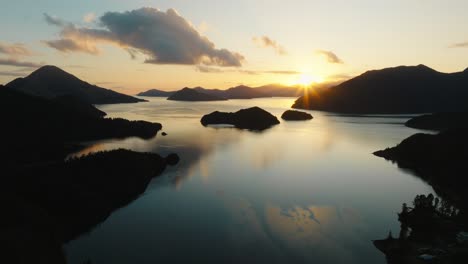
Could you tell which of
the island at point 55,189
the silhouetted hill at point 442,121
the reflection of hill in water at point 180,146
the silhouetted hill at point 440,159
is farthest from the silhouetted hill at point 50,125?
the silhouetted hill at point 442,121

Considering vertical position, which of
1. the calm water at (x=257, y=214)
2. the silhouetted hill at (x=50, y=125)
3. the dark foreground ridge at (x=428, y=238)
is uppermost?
the silhouetted hill at (x=50, y=125)

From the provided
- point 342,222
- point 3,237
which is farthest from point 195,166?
point 3,237

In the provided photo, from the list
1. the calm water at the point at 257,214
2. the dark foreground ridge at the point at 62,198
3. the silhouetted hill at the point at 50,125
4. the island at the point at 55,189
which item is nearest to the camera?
the dark foreground ridge at the point at 62,198

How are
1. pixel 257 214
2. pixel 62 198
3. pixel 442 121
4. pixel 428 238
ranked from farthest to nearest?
pixel 442 121, pixel 257 214, pixel 62 198, pixel 428 238

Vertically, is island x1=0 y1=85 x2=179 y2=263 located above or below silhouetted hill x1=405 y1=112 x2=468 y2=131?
below

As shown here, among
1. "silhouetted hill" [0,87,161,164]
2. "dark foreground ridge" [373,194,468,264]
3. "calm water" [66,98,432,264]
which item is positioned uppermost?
"silhouetted hill" [0,87,161,164]

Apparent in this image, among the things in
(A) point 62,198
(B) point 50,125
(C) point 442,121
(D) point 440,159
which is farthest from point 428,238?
(C) point 442,121

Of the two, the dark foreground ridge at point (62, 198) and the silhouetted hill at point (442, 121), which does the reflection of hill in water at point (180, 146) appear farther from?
the silhouetted hill at point (442, 121)

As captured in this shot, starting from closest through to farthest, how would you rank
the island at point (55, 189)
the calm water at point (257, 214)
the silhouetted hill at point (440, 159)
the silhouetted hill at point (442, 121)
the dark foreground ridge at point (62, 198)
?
the dark foreground ridge at point (62, 198), the island at point (55, 189), the calm water at point (257, 214), the silhouetted hill at point (440, 159), the silhouetted hill at point (442, 121)

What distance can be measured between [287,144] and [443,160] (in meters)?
61.4

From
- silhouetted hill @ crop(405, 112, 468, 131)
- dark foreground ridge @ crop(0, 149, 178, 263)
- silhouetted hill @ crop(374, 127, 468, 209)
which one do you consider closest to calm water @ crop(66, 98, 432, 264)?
dark foreground ridge @ crop(0, 149, 178, 263)

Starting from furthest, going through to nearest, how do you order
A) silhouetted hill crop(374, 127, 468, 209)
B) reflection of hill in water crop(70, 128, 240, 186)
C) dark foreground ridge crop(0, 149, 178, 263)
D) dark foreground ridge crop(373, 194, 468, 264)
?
1. reflection of hill in water crop(70, 128, 240, 186)
2. silhouetted hill crop(374, 127, 468, 209)
3. dark foreground ridge crop(373, 194, 468, 264)
4. dark foreground ridge crop(0, 149, 178, 263)

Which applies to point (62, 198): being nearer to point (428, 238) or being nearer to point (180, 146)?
point (428, 238)

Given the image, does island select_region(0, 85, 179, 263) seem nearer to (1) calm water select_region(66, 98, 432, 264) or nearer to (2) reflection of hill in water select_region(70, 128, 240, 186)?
(1) calm water select_region(66, 98, 432, 264)
